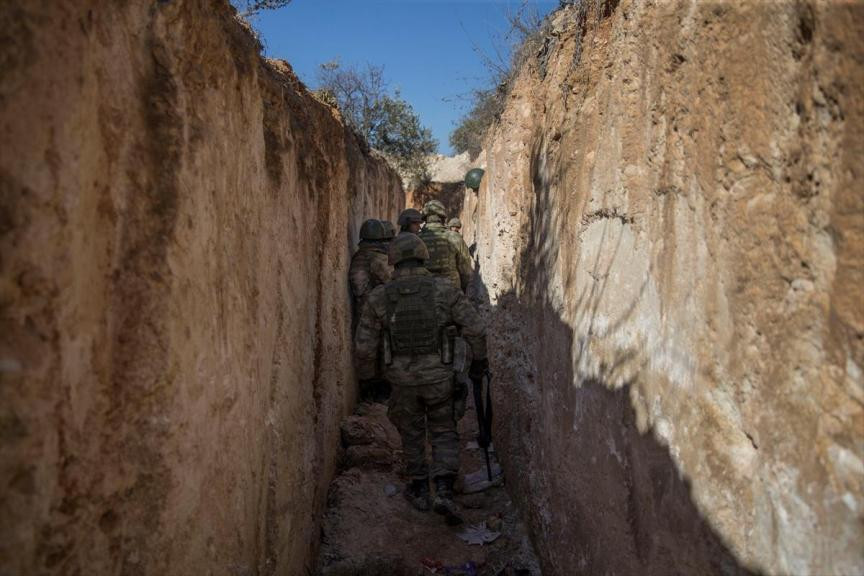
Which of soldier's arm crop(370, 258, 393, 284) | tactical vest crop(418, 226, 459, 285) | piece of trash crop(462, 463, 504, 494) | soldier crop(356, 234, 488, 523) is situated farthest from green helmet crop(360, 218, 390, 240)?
piece of trash crop(462, 463, 504, 494)

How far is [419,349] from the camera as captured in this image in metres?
4.79

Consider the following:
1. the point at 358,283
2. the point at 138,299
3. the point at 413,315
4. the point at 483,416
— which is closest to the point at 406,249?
the point at 413,315

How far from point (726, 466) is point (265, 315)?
2027mm

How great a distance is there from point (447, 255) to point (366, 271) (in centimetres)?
116

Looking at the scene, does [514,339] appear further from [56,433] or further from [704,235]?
[56,433]

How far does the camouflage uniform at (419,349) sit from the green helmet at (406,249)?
96mm

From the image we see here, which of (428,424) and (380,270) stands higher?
(380,270)

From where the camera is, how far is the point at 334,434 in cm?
498

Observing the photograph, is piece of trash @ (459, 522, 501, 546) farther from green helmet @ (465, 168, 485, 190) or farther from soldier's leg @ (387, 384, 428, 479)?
green helmet @ (465, 168, 485, 190)

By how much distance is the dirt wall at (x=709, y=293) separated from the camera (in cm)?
116

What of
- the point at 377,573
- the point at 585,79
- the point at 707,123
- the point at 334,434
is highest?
the point at 585,79

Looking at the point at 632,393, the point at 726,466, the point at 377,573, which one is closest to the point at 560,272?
the point at 632,393

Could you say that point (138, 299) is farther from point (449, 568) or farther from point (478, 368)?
point (478, 368)

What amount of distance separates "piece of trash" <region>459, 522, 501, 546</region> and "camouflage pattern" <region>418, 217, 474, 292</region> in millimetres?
3181
